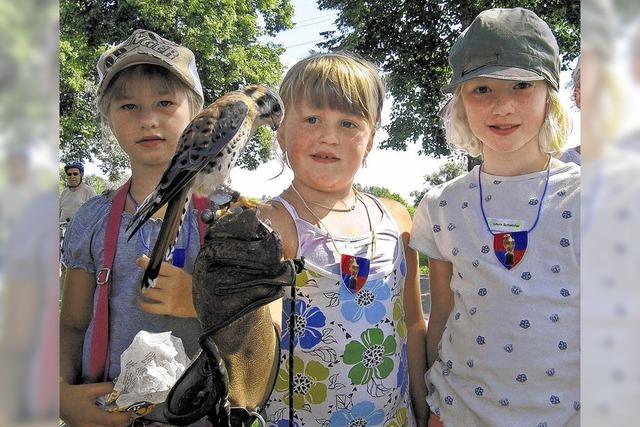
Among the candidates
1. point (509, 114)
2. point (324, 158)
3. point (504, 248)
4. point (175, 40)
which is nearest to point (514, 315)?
point (504, 248)

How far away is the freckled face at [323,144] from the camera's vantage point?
1717mm

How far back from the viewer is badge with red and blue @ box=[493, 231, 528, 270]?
1631 millimetres

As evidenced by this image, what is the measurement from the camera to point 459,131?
1947 mm

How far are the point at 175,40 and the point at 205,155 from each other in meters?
7.49

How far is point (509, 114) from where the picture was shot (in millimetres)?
1688

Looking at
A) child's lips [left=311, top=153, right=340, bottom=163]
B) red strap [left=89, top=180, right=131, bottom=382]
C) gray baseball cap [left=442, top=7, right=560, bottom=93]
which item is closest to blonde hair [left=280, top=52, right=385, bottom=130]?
child's lips [left=311, top=153, right=340, bottom=163]

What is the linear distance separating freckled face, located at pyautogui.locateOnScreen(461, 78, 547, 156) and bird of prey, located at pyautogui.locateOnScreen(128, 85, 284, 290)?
0.56 meters

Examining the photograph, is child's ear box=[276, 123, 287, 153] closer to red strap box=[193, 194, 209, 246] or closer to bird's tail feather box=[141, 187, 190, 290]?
red strap box=[193, 194, 209, 246]

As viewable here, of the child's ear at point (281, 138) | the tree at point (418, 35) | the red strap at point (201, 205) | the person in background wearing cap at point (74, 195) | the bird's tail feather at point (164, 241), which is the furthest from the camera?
the tree at point (418, 35)
